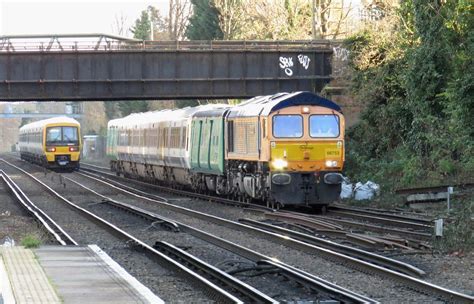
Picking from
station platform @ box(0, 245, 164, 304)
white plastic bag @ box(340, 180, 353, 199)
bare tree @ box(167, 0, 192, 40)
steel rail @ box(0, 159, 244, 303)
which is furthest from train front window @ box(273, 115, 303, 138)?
bare tree @ box(167, 0, 192, 40)

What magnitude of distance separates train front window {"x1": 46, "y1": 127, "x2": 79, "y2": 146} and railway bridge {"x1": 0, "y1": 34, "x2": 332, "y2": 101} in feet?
56.2

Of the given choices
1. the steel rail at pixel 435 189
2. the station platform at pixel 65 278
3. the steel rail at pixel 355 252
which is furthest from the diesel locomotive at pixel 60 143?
the station platform at pixel 65 278

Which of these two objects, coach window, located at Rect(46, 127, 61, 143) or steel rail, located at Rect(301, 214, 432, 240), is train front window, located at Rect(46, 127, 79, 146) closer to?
coach window, located at Rect(46, 127, 61, 143)

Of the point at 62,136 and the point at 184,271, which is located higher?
the point at 62,136

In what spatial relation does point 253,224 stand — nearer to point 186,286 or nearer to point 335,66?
point 186,286

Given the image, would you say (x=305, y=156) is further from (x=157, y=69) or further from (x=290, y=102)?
(x=157, y=69)

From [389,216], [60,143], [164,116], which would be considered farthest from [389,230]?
[60,143]

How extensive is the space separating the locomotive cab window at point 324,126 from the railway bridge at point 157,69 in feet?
52.6

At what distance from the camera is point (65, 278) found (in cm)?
1274

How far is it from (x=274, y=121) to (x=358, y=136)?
13.3 m

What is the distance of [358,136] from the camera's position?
38688 mm

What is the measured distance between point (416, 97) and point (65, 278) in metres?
22.2

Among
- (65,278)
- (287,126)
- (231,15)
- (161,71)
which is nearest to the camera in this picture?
(65,278)

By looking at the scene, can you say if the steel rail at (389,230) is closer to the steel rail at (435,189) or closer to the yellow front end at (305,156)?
the yellow front end at (305,156)
